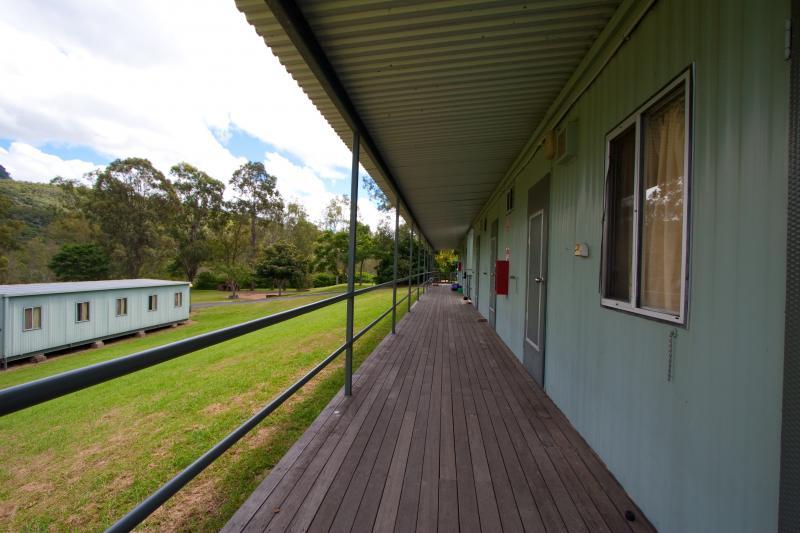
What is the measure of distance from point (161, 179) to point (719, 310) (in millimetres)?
40047

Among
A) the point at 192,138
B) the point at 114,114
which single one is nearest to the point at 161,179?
the point at 114,114

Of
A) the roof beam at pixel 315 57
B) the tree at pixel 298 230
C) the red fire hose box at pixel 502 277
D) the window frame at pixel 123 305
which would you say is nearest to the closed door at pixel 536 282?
the red fire hose box at pixel 502 277

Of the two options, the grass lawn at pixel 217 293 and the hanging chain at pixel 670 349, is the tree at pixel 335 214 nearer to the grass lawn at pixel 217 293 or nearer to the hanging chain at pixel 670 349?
the grass lawn at pixel 217 293

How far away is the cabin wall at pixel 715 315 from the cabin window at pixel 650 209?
0.24 feet

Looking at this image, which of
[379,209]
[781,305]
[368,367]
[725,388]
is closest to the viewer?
[781,305]

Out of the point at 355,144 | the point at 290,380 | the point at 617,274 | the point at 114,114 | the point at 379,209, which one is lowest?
the point at 290,380

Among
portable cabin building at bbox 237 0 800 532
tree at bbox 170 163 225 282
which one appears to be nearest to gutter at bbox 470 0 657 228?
portable cabin building at bbox 237 0 800 532

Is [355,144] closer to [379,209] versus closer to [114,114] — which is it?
[379,209]

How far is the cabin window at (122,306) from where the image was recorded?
14.9 metres

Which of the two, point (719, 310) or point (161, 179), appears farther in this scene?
point (161, 179)

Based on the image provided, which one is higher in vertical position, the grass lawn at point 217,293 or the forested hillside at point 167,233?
the forested hillside at point 167,233

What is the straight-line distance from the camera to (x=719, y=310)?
1155 mm

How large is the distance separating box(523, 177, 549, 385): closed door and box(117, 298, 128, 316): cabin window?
1779cm

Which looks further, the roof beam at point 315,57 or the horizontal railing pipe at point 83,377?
the roof beam at point 315,57
